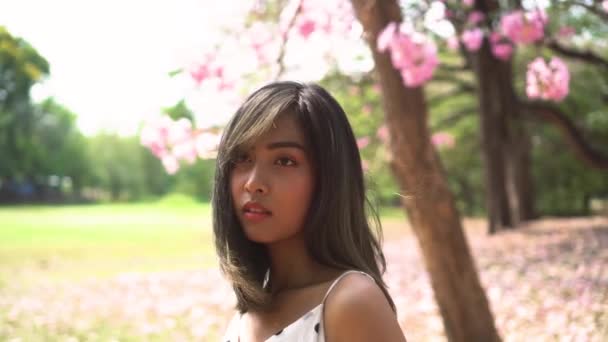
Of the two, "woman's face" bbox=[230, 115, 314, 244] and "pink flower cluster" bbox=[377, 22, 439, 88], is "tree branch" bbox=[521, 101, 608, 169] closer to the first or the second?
"pink flower cluster" bbox=[377, 22, 439, 88]

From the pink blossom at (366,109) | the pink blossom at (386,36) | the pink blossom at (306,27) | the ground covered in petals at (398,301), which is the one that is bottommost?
the ground covered in petals at (398,301)

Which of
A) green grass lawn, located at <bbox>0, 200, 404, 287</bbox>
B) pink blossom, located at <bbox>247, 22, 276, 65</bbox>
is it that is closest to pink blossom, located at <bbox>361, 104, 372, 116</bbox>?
green grass lawn, located at <bbox>0, 200, 404, 287</bbox>

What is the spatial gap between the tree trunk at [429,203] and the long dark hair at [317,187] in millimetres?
1896

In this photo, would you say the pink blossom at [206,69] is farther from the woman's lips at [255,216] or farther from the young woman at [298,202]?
the woman's lips at [255,216]

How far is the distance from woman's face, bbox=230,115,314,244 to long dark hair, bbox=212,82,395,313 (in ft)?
0.06

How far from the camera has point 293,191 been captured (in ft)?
4.15

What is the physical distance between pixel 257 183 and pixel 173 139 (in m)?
3.53

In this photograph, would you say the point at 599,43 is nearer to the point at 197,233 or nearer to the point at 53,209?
the point at 197,233

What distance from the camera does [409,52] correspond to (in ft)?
12.9

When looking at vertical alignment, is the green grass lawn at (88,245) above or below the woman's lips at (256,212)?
below

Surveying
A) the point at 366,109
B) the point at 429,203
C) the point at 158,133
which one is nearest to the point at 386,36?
the point at 429,203

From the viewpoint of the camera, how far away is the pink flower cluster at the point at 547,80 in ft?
11.4

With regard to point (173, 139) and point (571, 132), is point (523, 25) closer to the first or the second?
point (173, 139)

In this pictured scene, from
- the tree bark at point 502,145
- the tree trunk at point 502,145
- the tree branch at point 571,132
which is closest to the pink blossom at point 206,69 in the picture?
the tree bark at point 502,145
